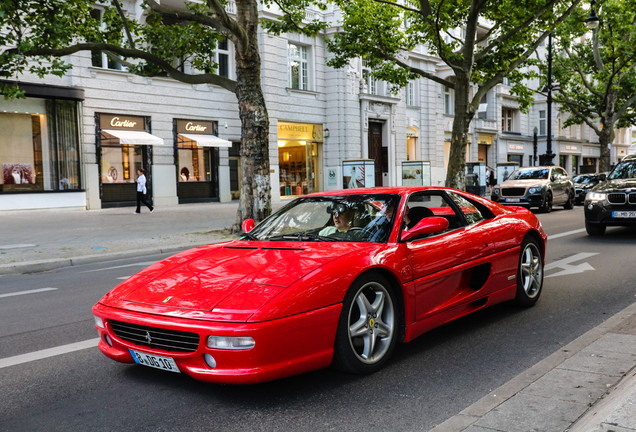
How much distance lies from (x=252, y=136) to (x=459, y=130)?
10.1m

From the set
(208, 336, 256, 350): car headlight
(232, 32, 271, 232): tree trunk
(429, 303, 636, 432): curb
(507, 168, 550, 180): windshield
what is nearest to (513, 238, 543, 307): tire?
(429, 303, 636, 432): curb

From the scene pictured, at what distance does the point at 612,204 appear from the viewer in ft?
37.2

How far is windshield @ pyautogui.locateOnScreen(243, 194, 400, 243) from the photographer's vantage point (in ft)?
14.5

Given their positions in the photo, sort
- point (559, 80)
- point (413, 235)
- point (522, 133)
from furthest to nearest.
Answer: point (522, 133), point (559, 80), point (413, 235)

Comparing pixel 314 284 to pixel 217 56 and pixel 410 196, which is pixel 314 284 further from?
pixel 217 56

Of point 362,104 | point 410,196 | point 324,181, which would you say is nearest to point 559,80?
point 362,104

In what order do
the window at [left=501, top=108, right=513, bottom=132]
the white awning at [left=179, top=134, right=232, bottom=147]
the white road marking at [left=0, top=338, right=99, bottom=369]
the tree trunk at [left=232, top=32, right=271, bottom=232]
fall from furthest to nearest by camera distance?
the window at [left=501, top=108, right=513, bottom=132] → the white awning at [left=179, top=134, right=232, bottom=147] → the tree trunk at [left=232, top=32, right=271, bottom=232] → the white road marking at [left=0, top=338, right=99, bottom=369]

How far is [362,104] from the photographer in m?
32.6

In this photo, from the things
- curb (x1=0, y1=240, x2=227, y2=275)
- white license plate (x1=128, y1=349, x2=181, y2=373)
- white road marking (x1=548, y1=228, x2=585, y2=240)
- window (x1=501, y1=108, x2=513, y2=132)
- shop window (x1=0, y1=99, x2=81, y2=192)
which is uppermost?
window (x1=501, y1=108, x2=513, y2=132)

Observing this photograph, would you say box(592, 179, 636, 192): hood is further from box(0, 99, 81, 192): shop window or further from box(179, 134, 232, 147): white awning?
box(0, 99, 81, 192): shop window

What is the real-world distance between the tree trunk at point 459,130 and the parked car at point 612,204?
30.8 feet

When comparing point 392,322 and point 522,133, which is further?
point 522,133

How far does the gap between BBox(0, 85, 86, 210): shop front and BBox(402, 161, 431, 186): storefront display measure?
1512 centimetres

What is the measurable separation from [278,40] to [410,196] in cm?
2526
